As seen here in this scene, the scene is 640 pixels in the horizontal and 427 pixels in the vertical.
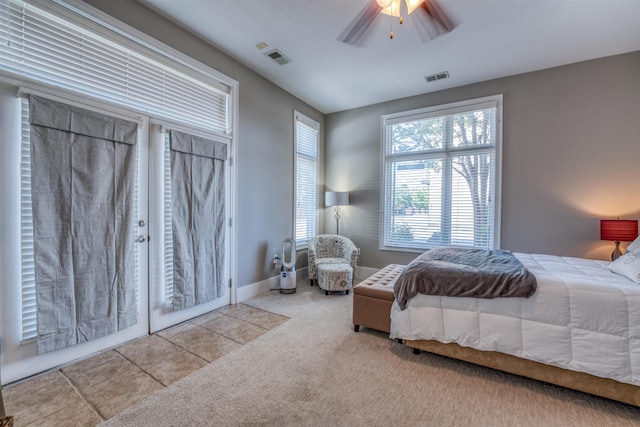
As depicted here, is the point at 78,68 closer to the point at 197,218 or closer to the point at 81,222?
the point at 81,222

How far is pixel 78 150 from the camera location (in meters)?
2.16

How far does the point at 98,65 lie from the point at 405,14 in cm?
280

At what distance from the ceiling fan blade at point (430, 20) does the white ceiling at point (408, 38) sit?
0.27 metres

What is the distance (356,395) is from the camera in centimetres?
182

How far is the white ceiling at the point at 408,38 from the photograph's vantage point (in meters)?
2.52

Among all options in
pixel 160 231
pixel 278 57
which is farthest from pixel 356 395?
pixel 278 57

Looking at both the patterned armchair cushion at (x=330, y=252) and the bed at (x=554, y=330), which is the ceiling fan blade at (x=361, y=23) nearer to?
the bed at (x=554, y=330)

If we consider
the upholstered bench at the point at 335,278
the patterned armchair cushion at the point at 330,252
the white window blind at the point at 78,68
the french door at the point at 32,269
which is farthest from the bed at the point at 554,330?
the white window blind at the point at 78,68

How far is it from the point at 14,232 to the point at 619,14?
549 cm

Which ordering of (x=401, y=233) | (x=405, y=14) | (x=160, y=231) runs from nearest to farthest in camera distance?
(x=405, y=14) < (x=160, y=231) < (x=401, y=233)

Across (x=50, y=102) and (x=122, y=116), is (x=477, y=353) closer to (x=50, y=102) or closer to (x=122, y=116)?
(x=122, y=116)

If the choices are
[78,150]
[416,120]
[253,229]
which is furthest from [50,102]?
[416,120]

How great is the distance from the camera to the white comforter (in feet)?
5.43

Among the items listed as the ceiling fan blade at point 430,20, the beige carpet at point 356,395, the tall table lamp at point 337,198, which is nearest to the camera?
the beige carpet at point 356,395
